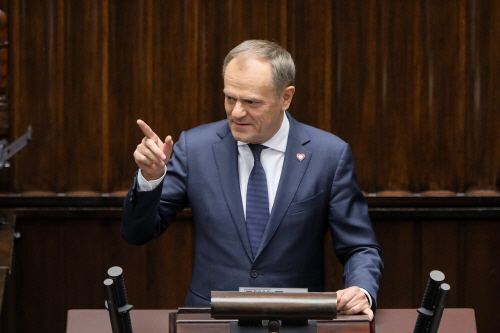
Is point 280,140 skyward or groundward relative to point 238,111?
groundward

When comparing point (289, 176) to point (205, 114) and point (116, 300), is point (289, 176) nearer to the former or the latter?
point (116, 300)

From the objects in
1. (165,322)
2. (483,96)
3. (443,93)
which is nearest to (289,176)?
(165,322)

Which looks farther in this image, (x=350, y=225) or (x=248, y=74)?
(x=350, y=225)

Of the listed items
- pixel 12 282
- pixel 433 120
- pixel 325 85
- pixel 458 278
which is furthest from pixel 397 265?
pixel 12 282

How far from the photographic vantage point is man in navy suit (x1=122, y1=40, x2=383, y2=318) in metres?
2.44

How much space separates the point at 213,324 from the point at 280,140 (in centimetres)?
111

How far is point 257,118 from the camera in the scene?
2447 millimetres

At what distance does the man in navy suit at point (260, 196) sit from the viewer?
2438mm

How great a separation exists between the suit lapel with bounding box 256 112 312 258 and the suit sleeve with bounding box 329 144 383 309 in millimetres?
135

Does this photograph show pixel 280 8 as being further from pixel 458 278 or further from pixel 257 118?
pixel 458 278

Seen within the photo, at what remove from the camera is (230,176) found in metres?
2.57

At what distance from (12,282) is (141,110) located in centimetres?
119

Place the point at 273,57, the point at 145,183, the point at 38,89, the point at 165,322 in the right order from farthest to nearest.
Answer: the point at 38,89, the point at 273,57, the point at 145,183, the point at 165,322

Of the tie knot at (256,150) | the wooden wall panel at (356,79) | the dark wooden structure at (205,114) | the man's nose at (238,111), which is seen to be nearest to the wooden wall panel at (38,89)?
the dark wooden structure at (205,114)
